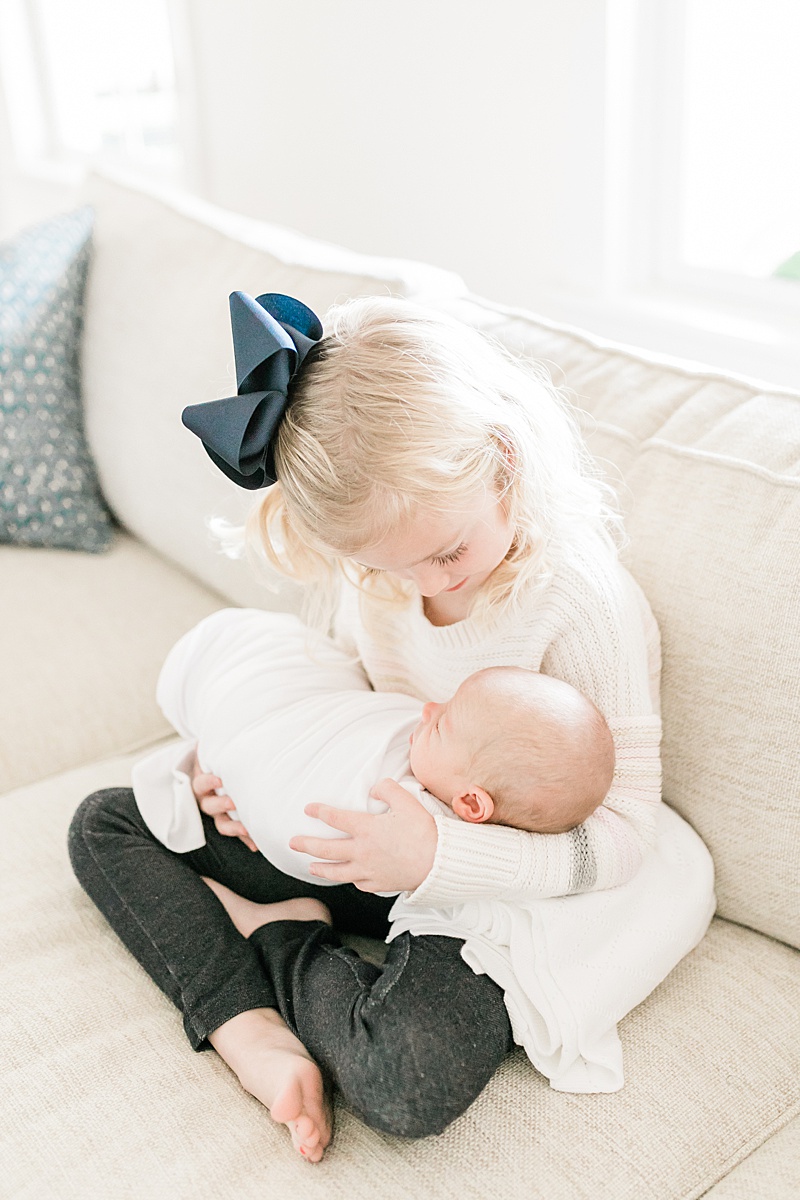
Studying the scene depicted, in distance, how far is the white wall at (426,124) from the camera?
179 cm

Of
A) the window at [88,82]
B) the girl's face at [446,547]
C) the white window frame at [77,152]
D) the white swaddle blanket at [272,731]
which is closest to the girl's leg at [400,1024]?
the white swaddle blanket at [272,731]

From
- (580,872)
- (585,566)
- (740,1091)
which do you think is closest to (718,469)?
(585,566)

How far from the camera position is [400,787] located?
1059 millimetres

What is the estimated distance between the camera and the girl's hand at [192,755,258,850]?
1.23 m

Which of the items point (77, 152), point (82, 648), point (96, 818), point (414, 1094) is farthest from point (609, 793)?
point (77, 152)

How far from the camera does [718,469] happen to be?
3.73 feet

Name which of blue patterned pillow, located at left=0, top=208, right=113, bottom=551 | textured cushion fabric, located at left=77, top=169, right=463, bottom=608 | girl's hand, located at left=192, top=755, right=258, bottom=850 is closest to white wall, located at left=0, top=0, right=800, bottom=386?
textured cushion fabric, located at left=77, top=169, right=463, bottom=608

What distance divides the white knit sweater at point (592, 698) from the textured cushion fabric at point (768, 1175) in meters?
0.25

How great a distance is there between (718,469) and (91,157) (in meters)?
3.10

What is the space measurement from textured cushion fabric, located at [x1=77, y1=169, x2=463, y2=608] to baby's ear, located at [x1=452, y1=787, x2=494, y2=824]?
23.5 inches

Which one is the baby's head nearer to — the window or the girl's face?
the girl's face

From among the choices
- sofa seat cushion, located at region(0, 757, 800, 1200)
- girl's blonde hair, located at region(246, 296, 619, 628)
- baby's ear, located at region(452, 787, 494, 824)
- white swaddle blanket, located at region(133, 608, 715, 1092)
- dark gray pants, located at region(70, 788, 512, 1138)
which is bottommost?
sofa seat cushion, located at region(0, 757, 800, 1200)

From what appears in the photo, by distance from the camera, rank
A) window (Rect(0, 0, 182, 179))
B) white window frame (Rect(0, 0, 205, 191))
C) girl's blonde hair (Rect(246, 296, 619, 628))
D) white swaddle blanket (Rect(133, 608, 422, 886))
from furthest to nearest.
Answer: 1. window (Rect(0, 0, 182, 179))
2. white window frame (Rect(0, 0, 205, 191))
3. white swaddle blanket (Rect(133, 608, 422, 886))
4. girl's blonde hair (Rect(246, 296, 619, 628))

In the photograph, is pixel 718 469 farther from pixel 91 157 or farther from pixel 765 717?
pixel 91 157
